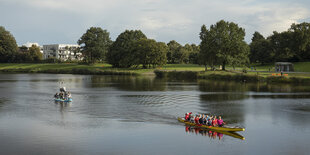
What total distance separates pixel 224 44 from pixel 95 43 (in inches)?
3765

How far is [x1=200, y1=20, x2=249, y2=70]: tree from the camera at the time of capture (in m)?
114

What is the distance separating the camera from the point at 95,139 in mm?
33375

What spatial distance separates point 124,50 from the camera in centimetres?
16225

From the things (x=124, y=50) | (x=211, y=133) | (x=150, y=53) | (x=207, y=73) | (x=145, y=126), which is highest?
(x=124, y=50)

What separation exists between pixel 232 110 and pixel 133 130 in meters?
20.4

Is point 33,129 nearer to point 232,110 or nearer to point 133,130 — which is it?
point 133,130

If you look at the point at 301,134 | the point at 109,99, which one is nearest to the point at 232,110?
the point at 301,134

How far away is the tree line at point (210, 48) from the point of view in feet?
378

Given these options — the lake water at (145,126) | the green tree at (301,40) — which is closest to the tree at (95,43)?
the green tree at (301,40)

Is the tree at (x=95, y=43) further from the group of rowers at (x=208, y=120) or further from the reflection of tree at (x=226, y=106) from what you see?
the group of rowers at (x=208, y=120)

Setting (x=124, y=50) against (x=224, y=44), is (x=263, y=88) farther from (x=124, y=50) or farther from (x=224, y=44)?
(x=124, y=50)

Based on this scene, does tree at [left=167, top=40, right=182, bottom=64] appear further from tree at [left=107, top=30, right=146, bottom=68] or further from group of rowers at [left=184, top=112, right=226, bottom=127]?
group of rowers at [left=184, top=112, right=226, bottom=127]

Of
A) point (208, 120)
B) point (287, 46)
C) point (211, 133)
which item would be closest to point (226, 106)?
point (208, 120)

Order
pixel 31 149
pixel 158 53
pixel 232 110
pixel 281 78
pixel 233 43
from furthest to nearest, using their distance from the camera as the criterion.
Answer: pixel 158 53 → pixel 233 43 → pixel 281 78 → pixel 232 110 → pixel 31 149
